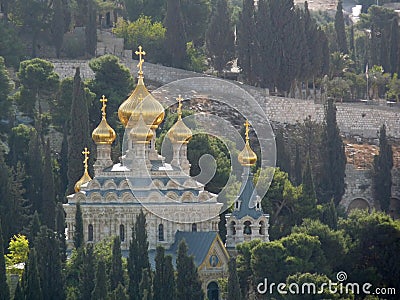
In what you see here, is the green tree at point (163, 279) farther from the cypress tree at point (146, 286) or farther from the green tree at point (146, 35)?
the green tree at point (146, 35)

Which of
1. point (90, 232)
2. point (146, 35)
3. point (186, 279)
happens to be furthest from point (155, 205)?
point (146, 35)

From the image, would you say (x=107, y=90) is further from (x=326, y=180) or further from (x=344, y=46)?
(x=344, y=46)

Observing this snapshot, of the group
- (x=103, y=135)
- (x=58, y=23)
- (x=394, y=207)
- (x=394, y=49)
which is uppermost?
(x=58, y=23)

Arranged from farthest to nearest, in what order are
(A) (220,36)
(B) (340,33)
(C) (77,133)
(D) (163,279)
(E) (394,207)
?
1. (B) (340,33)
2. (A) (220,36)
3. (E) (394,207)
4. (C) (77,133)
5. (D) (163,279)

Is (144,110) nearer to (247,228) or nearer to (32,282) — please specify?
(247,228)

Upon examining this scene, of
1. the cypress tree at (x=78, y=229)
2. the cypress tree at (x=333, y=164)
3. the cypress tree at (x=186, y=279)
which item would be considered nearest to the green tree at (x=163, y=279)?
the cypress tree at (x=186, y=279)

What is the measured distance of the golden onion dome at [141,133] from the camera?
65.6 m

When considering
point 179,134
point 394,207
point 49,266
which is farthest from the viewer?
point 394,207

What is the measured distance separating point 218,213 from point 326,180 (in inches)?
479

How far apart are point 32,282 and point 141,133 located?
1018cm

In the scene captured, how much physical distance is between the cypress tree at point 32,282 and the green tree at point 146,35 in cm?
3010

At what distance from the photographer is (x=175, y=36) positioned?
278 ft

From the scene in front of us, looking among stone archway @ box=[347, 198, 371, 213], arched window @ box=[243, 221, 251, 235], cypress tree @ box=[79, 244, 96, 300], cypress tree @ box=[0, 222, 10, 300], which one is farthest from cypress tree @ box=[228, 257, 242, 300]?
stone archway @ box=[347, 198, 371, 213]

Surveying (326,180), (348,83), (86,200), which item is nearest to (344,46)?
(348,83)
